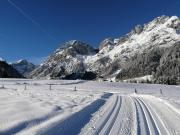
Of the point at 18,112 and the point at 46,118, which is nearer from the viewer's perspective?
the point at 46,118

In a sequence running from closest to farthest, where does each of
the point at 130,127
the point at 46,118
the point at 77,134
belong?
the point at 77,134
the point at 130,127
the point at 46,118

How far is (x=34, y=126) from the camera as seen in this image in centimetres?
942

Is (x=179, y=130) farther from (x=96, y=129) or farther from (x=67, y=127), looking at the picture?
(x=67, y=127)

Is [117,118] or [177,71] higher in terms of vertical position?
[177,71]

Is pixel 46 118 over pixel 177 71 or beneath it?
beneath

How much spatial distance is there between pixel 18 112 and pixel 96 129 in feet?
12.9

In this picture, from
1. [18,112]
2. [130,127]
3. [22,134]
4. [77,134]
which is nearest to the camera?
[22,134]

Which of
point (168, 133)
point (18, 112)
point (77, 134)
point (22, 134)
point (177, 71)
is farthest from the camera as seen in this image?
point (177, 71)

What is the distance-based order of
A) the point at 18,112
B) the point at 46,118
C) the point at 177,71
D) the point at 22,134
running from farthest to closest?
1. the point at 177,71
2. the point at 18,112
3. the point at 46,118
4. the point at 22,134

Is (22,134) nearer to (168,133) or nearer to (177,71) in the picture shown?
(168,133)

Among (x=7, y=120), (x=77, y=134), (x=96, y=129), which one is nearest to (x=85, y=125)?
(x=96, y=129)

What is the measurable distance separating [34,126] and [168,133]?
4.73m

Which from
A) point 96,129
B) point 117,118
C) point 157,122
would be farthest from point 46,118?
point 157,122

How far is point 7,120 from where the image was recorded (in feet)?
32.9
